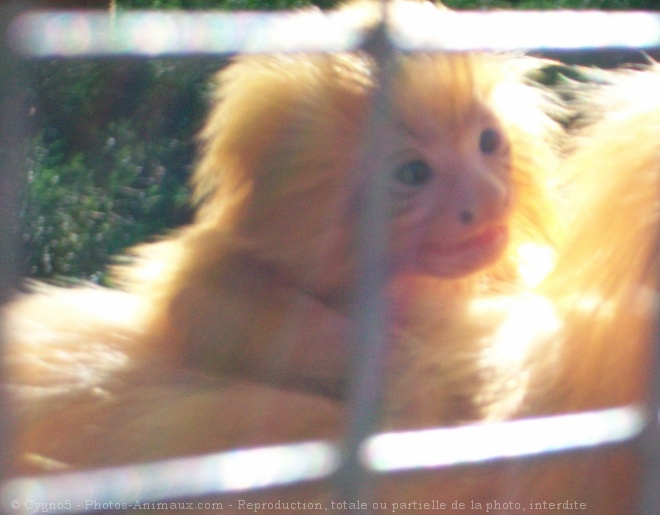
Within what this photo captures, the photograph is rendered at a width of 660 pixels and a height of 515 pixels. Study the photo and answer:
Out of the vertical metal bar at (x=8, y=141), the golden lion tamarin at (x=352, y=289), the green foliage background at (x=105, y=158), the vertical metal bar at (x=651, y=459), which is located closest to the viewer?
the vertical metal bar at (x=8, y=141)

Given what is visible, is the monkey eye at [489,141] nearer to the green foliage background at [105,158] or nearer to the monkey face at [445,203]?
the monkey face at [445,203]

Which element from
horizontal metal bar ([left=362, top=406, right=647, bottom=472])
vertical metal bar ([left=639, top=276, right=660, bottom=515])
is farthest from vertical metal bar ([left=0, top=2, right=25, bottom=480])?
vertical metal bar ([left=639, top=276, right=660, bottom=515])

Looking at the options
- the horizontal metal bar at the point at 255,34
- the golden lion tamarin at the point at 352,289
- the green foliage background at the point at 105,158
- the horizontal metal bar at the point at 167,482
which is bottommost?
the horizontal metal bar at the point at 167,482

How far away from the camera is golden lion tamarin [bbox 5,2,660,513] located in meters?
1.06

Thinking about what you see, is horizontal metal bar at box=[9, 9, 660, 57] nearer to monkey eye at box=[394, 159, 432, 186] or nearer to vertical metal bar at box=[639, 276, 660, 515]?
vertical metal bar at box=[639, 276, 660, 515]

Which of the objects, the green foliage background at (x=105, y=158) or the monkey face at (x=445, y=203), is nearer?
the monkey face at (x=445, y=203)

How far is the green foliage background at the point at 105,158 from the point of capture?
5.08 ft

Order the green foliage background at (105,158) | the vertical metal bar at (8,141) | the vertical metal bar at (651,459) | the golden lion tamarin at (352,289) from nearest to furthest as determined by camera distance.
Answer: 1. the vertical metal bar at (8,141)
2. the vertical metal bar at (651,459)
3. the golden lion tamarin at (352,289)
4. the green foliage background at (105,158)

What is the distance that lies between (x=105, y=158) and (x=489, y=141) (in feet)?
2.21

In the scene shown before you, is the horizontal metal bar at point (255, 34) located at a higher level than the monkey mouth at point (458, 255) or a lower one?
lower

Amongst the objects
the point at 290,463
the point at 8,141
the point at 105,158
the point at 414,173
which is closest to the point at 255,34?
the point at 8,141

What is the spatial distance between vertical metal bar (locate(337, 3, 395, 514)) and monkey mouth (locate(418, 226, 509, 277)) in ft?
2.27

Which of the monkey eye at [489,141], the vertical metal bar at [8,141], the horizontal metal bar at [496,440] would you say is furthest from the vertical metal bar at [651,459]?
the monkey eye at [489,141]

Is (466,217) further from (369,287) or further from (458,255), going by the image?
(369,287)
